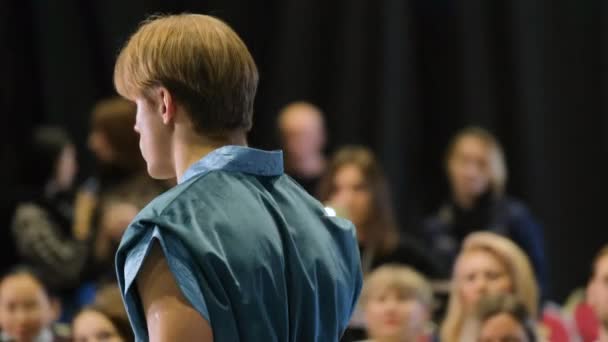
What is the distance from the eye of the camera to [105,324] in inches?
132

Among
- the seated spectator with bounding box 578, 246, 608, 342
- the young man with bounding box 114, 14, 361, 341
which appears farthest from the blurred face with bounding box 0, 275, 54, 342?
the young man with bounding box 114, 14, 361, 341

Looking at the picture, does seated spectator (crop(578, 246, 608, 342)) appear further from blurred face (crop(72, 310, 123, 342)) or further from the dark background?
the dark background

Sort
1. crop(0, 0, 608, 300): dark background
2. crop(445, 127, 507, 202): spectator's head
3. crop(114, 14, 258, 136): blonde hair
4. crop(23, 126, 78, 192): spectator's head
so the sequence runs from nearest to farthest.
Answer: crop(114, 14, 258, 136): blonde hair < crop(23, 126, 78, 192): spectator's head < crop(445, 127, 507, 202): spectator's head < crop(0, 0, 608, 300): dark background

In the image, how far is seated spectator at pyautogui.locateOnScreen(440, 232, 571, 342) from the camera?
3.96m

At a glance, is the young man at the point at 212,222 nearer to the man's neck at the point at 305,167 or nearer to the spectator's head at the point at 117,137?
the spectator's head at the point at 117,137

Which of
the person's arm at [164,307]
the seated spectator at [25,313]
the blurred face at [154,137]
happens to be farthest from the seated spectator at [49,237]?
the person's arm at [164,307]

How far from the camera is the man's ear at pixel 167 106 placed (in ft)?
5.48

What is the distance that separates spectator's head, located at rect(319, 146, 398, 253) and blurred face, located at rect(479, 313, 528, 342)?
3.59 ft

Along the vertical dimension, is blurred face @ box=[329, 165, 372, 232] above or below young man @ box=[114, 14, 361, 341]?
below

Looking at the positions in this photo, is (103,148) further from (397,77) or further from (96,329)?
(397,77)

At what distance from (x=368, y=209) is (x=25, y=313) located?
136cm

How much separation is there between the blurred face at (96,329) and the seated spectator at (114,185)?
1.07 meters

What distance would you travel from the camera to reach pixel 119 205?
4535 mm

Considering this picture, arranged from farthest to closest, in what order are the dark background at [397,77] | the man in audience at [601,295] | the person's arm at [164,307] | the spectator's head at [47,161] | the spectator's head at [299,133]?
the dark background at [397,77] → the spectator's head at [299,133] → the spectator's head at [47,161] → the man in audience at [601,295] → the person's arm at [164,307]
